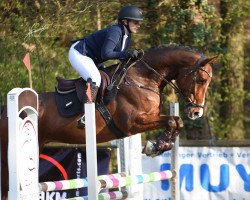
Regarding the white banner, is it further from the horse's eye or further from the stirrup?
the stirrup

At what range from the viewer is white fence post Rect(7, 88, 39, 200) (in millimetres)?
5559

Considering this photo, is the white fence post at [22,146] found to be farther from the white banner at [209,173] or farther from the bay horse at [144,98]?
the white banner at [209,173]

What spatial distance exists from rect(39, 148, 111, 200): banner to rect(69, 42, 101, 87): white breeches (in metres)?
1.54

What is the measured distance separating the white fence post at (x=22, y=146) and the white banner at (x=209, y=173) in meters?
3.66

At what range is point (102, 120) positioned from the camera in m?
7.70

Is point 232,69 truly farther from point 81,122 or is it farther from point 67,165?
point 81,122

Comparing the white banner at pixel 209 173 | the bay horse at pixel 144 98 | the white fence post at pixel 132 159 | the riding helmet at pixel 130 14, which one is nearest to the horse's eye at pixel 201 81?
the bay horse at pixel 144 98

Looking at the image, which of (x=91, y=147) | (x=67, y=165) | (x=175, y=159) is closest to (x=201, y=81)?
(x=175, y=159)

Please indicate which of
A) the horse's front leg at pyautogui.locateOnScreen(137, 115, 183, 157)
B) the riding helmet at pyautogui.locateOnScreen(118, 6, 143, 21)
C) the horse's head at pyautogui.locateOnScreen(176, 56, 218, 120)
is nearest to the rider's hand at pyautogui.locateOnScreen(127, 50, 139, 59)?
the riding helmet at pyautogui.locateOnScreen(118, 6, 143, 21)

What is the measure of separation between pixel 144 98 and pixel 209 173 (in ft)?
6.28

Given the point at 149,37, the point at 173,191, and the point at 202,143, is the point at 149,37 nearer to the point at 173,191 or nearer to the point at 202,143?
the point at 202,143

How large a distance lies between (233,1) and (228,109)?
271 centimetres

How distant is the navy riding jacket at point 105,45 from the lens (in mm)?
7391

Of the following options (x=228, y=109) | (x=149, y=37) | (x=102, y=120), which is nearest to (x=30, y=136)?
(x=102, y=120)
